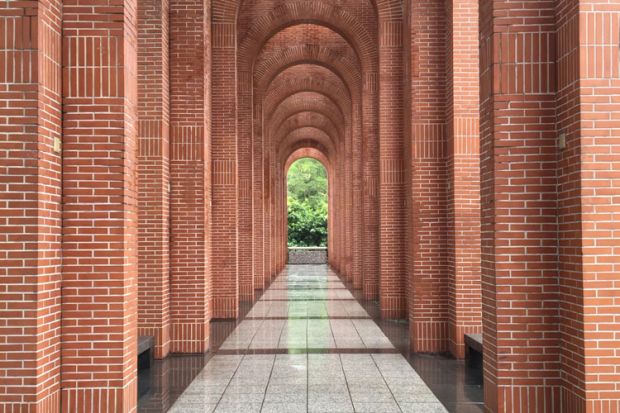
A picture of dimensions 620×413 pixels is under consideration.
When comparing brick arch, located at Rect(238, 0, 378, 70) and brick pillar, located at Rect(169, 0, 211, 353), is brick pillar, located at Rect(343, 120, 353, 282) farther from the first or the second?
brick pillar, located at Rect(169, 0, 211, 353)

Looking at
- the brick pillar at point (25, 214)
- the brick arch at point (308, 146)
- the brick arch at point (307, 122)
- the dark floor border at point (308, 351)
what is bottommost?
the dark floor border at point (308, 351)

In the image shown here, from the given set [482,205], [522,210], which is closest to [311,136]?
[482,205]

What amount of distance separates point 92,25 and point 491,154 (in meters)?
3.52

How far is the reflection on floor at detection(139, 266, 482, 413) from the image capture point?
6473 mm

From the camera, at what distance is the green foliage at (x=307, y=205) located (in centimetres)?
4941

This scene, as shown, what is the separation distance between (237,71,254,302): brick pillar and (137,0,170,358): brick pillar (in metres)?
7.05

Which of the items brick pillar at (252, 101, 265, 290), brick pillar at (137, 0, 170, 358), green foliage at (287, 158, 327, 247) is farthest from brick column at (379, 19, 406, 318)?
green foliage at (287, 158, 327, 247)

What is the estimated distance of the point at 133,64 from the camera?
549 centimetres

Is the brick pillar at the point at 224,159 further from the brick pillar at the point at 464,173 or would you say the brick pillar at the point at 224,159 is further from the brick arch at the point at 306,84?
the brick arch at the point at 306,84

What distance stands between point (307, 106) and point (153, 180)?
20373 millimetres

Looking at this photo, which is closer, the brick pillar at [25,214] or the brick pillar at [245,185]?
the brick pillar at [25,214]

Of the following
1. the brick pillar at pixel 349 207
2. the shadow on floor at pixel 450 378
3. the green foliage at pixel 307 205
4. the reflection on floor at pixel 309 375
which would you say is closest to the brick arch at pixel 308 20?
the brick pillar at pixel 349 207

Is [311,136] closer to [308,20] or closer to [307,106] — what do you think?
[307,106]

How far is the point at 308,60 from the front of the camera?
20750 mm
